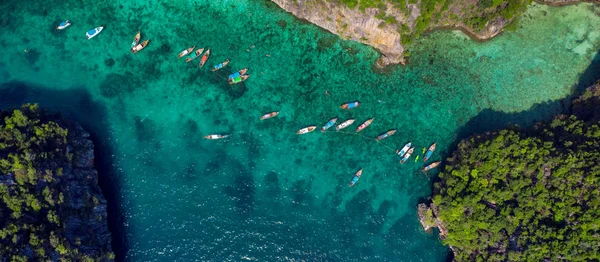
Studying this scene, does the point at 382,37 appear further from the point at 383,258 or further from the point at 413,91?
the point at 383,258

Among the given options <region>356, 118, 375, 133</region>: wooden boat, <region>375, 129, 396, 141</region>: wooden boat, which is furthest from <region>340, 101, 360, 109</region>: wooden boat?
<region>375, 129, 396, 141</region>: wooden boat

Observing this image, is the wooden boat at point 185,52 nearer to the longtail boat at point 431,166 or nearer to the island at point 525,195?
the longtail boat at point 431,166

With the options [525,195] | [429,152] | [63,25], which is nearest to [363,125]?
[429,152]

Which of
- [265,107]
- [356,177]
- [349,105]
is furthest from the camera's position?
[349,105]

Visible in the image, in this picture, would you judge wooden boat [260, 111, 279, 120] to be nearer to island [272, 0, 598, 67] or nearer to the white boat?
island [272, 0, 598, 67]

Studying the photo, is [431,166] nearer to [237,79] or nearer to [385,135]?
[385,135]

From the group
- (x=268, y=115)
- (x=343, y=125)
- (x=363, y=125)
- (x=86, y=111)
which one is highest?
(x=363, y=125)

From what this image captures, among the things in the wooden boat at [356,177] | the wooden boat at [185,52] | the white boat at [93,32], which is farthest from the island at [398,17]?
the white boat at [93,32]
